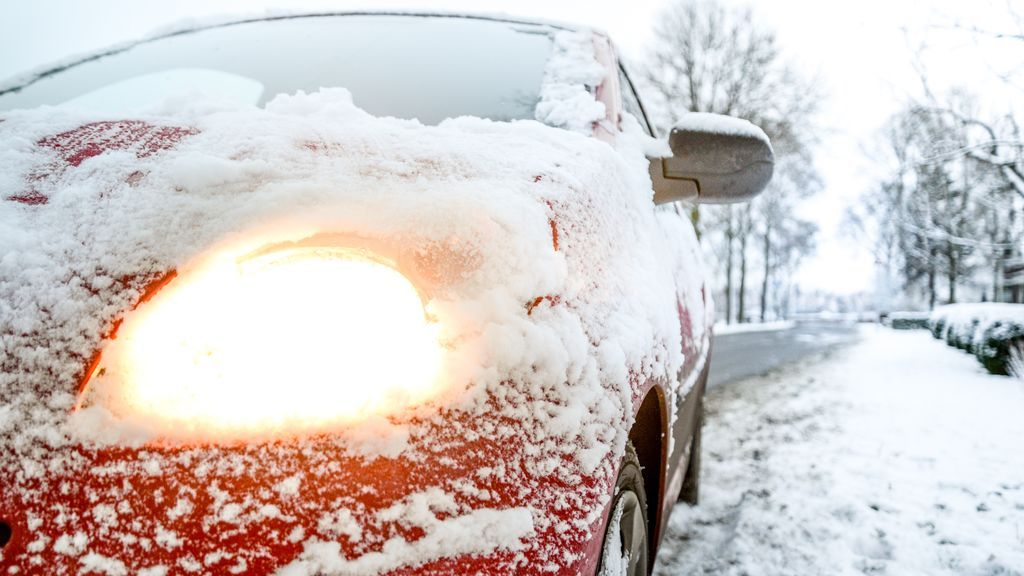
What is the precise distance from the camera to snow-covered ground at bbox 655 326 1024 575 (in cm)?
242

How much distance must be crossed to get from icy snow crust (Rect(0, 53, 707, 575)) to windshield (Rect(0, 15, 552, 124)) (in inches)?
27.7

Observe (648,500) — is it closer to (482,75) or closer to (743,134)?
(743,134)

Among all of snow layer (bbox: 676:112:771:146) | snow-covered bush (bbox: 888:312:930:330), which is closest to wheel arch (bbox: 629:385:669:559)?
snow layer (bbox: 676:112:771:146)

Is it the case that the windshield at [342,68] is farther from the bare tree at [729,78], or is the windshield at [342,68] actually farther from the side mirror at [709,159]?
the bare tree at [729,78]

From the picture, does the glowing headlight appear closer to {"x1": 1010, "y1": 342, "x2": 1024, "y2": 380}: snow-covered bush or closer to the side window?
the side window

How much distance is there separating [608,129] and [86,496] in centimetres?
140

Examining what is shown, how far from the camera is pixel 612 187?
4.36ft

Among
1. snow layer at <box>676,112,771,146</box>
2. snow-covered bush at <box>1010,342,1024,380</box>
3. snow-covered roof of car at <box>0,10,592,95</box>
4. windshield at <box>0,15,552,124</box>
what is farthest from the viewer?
snow-covered bush at <box>1010,342,1024,380</box>

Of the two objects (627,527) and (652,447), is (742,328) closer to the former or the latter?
(652,447)

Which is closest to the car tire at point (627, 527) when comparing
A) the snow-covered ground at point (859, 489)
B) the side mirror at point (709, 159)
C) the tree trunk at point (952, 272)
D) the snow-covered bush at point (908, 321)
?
the side mirror at point (709, 159)

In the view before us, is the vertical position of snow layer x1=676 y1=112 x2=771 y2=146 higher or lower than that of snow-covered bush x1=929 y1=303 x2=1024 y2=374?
higher

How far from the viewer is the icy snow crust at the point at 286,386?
0.66 metres

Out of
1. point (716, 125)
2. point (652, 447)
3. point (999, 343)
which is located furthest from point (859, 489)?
point (999, 343)

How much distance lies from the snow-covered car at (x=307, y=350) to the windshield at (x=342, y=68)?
2.10 feet
